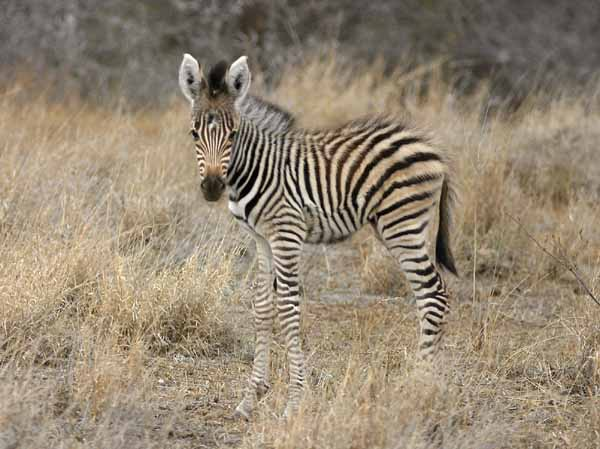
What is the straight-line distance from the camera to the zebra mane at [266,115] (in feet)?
20.6

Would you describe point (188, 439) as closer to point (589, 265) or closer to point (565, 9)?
point (589, 265)

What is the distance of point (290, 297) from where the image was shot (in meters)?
6.01

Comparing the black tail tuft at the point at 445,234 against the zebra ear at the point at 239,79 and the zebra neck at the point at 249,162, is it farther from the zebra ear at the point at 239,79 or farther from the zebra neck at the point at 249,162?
the zebra ear at the point at 239,79

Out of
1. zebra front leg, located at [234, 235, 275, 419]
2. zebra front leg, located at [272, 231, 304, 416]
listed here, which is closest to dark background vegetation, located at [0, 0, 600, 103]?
zebra front leg, located at [234, 235, 275, 419]

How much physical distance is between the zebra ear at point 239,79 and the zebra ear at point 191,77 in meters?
0.18

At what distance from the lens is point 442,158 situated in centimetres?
646

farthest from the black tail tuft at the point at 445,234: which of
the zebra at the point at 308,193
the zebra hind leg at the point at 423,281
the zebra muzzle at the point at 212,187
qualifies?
the zebra muzzle at the point at 212,187

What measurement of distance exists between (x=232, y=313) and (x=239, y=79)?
2.23 meters

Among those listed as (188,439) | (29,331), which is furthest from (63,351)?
(188,439)

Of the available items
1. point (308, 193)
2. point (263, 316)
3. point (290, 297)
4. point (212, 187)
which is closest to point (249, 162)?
point (308, 193)

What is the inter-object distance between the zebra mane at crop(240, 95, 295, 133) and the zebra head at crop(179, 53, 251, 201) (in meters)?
0.33

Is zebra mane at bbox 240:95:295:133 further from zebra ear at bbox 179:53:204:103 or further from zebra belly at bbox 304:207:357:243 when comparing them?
zebra belly at bbox 304:207:357:243

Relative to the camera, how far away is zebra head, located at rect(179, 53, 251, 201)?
5.63 meters

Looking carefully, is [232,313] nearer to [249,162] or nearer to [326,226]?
[326,226]
